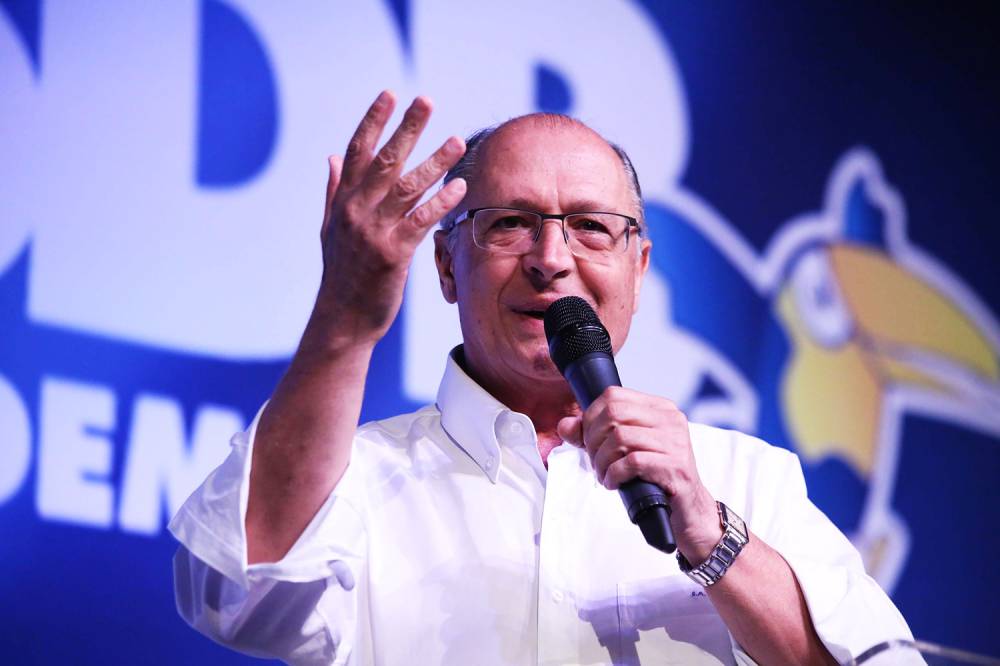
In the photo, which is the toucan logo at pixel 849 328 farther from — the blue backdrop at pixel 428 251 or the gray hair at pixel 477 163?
the gray hair at pixel 477 163

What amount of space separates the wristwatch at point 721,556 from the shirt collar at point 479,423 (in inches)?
A: 15.7

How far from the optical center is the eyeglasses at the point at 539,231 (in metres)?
1.88

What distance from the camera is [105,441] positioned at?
81.2 inches

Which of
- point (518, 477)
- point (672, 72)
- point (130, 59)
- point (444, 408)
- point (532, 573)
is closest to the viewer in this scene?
point (532, 573)

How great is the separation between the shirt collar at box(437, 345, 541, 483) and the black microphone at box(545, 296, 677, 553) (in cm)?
32

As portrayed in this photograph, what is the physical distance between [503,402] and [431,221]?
0.73 meters

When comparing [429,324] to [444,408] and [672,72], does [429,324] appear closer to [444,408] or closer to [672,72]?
[444,408]

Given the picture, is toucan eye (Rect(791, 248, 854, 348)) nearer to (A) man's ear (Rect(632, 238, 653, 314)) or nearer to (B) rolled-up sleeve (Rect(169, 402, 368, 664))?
(A) man's ear (Rect(632, 238, 653, 314))

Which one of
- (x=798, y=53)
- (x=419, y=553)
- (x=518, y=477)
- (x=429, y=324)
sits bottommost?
(x=419, y=553)

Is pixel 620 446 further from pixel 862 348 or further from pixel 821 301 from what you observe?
pixel 862 348

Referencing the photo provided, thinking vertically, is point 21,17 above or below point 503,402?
above

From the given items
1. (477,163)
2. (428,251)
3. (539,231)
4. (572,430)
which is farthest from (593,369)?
(428,251)

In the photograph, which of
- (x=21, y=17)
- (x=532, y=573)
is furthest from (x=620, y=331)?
(x=21, y=17)

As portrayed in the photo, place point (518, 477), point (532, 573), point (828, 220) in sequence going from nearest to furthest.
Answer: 1. point (532, 573)
2. point (518, 477)
3. point (828, 220)
